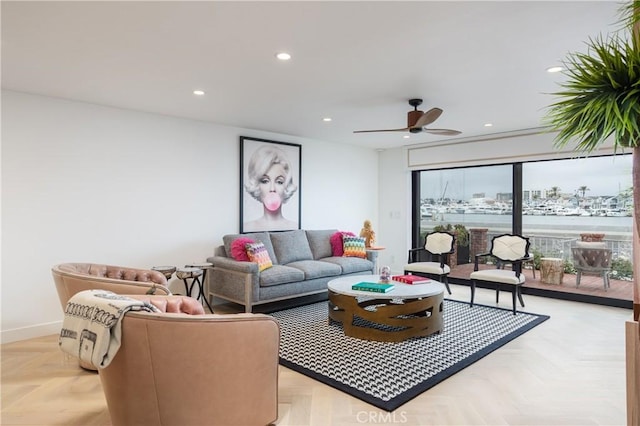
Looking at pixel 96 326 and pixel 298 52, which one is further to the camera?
pixel 298 52

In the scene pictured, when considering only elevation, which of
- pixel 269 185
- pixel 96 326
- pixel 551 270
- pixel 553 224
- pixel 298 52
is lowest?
pixel 551 270

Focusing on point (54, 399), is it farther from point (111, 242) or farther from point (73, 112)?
Answer: point (73, 112)

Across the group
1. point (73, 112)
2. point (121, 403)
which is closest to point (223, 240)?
point (73, 112)

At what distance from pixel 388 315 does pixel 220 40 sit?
2.69 m

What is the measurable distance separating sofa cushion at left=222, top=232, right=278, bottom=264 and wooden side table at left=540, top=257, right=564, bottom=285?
3845 millimetres

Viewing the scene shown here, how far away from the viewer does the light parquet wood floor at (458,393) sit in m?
2.38

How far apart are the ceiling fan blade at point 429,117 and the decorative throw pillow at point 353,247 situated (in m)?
2.40

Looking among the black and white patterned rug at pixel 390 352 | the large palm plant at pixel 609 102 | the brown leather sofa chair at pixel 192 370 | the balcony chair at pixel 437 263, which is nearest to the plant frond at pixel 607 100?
the large palm plant at pixel 609 102

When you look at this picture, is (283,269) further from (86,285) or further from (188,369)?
(188,369)

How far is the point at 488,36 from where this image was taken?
257cm

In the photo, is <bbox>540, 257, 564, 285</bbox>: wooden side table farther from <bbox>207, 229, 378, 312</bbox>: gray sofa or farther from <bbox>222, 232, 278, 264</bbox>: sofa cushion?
<bbox>222, 232, 278, 264</bbox>: sofa cushion

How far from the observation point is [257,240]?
5.22m

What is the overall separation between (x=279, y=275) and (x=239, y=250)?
2.01 ft

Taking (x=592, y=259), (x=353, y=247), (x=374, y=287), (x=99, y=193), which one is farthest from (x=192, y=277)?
(x=592, y=259)
